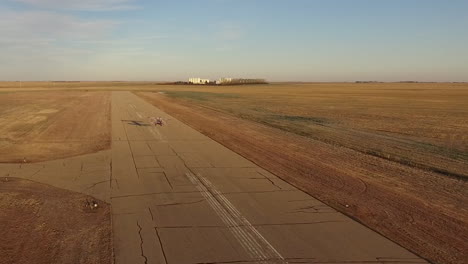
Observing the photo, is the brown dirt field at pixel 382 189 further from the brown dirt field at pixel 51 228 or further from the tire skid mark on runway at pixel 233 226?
the brown dirt field at pixel 51 228

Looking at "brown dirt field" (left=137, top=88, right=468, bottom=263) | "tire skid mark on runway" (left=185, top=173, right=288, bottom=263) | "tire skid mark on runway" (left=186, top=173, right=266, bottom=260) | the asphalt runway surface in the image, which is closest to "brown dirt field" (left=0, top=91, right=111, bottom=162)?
the asphalt runway surface

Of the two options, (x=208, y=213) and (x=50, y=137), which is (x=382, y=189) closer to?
(x=208, y=213)

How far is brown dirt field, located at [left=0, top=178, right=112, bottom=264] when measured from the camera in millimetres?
7004

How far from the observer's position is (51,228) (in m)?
8.39

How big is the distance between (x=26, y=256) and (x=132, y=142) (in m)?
13.4

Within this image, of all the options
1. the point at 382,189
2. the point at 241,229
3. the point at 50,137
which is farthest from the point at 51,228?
the point at 50,137

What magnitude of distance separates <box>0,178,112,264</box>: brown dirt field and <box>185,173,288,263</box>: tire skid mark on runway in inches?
88.7

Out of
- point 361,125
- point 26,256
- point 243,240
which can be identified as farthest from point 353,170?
point 361,125

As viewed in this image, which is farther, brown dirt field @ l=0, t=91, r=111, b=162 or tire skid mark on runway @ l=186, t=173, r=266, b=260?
brown dirt field @ l=0, t=91, r=111, b=162

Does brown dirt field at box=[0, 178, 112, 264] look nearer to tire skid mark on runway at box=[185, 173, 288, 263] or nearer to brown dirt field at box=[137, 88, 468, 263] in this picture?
tire skid mark on runway at box=[185, 173, 288, 263]

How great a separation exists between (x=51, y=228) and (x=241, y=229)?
367 centimetres

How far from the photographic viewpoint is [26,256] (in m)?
6.96

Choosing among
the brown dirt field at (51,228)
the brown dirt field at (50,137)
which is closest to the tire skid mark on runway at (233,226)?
the brown dirt field at (51,228)

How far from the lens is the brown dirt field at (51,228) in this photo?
7.00 metres
